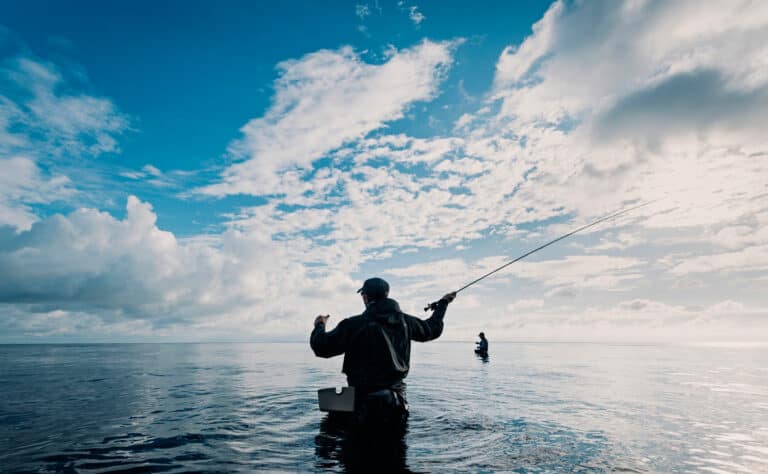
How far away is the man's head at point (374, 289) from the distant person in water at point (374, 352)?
18 centimetres

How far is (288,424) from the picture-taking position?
11883mm

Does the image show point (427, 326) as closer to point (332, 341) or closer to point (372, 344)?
point (372, 344)

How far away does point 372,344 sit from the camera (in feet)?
27.0

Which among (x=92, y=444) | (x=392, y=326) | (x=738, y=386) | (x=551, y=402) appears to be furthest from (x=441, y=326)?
(x=738, y=386)

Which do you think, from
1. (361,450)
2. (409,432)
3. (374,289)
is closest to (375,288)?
(374,289)

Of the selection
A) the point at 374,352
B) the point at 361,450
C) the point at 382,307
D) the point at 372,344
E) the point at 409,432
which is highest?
the point at 382,307

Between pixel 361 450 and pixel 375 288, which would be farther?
pixel 375 288

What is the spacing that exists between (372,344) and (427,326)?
5.04 feet

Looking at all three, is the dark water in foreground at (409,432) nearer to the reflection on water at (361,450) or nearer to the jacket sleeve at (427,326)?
the reflection on water at (361,450)

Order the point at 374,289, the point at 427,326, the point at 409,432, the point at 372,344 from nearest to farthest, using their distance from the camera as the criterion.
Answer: the point at 372,344 < the point at 374,289 < the point at 427,326 < the point at 409,432

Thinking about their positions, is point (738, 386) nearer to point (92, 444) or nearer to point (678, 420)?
point (678, 420)

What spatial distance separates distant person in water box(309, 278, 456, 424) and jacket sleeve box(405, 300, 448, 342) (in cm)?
24

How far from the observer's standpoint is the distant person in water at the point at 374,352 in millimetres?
8156

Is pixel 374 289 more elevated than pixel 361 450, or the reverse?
pixel 374 289
